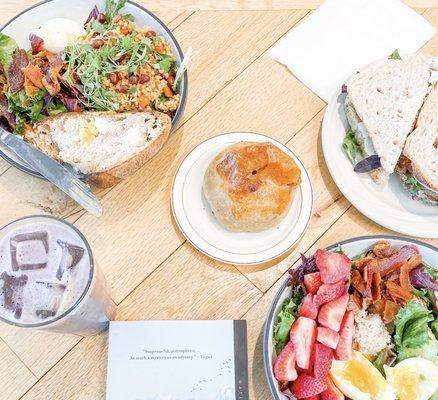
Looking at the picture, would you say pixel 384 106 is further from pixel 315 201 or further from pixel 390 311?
pixel 390 311

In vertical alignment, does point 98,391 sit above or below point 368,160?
below

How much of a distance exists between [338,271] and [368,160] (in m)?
0.28

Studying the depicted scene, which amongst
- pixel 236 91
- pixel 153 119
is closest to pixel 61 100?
pixel 153 119

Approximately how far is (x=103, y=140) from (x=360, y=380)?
66 cm

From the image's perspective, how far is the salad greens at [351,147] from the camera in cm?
125

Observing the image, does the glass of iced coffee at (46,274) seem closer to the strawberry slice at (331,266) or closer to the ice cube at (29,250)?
the ice cube at (29,250)

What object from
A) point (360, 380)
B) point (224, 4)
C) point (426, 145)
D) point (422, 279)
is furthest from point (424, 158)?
point (224, 4)

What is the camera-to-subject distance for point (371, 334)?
3.49 feet

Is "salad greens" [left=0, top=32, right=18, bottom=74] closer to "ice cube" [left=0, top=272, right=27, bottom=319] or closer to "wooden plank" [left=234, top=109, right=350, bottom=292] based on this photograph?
"ice cube" [left=0, top=272, right=27, bottom=319]

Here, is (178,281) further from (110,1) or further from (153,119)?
(110,1)

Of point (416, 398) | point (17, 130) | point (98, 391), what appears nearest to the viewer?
point (416, 398)

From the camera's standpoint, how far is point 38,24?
1280 millimetres

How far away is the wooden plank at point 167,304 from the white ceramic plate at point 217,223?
0.04m

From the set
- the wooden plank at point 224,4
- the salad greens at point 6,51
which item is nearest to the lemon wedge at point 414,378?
the wooden plank at point 224,4
